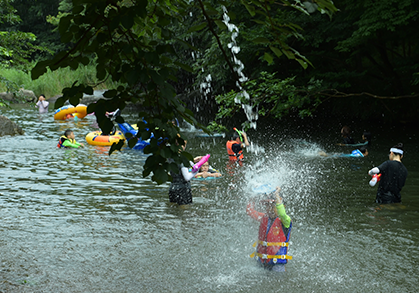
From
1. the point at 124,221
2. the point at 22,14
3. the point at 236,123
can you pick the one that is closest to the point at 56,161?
the point at 124,221

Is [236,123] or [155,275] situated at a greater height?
[236,123]

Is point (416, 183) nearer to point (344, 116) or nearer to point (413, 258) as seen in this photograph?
point (413, 258)

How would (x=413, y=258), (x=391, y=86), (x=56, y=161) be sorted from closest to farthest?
1. (x=413, y=258)
2. (x=56, y=161)
3. (x=391, y=86)

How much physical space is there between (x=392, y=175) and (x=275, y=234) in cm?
434

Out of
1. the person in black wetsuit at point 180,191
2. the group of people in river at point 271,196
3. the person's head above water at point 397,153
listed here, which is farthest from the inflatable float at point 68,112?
the person's head above water at point 397,153

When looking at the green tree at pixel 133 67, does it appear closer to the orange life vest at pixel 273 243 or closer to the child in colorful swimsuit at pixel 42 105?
the orange life vest at pixel 273 243

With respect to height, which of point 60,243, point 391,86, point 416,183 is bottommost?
point 60,243

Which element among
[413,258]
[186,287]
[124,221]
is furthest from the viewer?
[124,221]

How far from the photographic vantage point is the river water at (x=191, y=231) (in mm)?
6043

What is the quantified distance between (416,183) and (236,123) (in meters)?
16.9

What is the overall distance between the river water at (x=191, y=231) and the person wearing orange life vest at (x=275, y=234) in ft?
0.80

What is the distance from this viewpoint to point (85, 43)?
12.9 ft

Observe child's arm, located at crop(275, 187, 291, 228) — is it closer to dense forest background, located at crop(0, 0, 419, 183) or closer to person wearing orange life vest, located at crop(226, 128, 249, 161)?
dense forest background, located at crop(0, 0, 419, 183)

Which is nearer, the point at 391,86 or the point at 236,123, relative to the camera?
the point at 391,86
